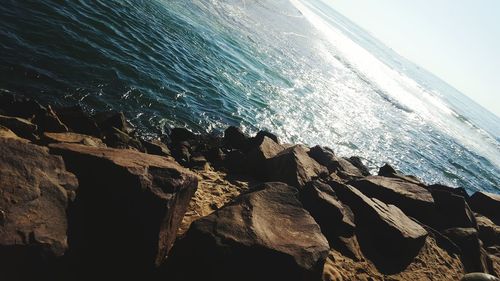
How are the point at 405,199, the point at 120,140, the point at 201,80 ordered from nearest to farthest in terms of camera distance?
the point at 120,140, the point at 405,199, the point at 201,80

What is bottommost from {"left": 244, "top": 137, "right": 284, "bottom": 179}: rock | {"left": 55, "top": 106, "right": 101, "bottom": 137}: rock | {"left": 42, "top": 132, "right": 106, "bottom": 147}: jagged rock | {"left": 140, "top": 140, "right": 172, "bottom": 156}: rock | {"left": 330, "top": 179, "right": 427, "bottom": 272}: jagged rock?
{"left": 55, "top": 106, "right": 101, "bottom": 137}: rock

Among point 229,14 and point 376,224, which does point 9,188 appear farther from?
point 229,14

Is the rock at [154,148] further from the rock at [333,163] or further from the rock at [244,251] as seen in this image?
the rock at [333,163]

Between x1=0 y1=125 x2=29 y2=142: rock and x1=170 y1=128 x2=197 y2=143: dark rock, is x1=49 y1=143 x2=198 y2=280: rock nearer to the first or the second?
x1=0 y1=125 x2=29 y2=142: rock

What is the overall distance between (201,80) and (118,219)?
14.8 m

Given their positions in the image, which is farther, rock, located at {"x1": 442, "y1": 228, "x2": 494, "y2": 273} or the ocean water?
the ocean water

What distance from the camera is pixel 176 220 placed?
6566 mm

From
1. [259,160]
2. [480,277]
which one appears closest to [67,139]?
[259,160]

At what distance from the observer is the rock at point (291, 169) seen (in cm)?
1096

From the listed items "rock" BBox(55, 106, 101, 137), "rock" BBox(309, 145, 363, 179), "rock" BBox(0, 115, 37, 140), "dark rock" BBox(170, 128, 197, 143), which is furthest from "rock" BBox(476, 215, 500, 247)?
"rock" BBox(0, 115, 37, 140)

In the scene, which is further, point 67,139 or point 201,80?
point 201,80

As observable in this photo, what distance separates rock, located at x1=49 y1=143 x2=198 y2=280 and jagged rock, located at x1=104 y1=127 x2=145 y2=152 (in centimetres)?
383

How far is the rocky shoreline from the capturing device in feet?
16.6

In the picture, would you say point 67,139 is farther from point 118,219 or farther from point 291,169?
point 291,169
